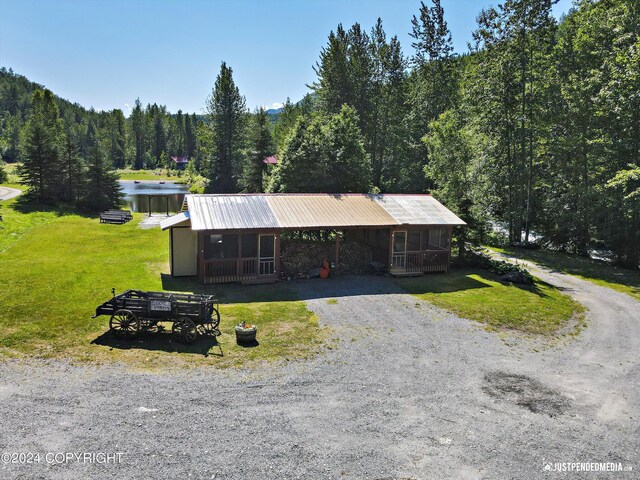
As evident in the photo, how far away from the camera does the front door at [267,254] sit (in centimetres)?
2075

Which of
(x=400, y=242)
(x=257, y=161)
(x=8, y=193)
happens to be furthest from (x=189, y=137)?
(x=400, y=242)

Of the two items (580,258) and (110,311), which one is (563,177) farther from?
(110,311)

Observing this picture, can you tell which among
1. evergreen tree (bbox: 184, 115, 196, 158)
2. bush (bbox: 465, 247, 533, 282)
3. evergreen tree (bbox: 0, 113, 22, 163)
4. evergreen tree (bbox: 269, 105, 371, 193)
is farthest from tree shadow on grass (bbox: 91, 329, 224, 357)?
evergreen tree (bbox: 184, 115, 196, 158)

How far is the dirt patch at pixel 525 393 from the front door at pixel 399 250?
11124mm

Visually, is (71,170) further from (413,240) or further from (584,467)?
(584,467)

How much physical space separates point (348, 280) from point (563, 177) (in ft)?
70.5

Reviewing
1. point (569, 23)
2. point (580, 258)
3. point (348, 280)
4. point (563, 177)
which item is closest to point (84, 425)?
point (348, 280)

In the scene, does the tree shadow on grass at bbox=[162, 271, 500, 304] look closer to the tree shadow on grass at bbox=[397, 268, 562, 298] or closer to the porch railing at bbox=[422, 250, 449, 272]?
the tree shadow on grass at bbox=[397, 268, 562, 298]

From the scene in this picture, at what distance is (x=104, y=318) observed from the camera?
1496 centimetres

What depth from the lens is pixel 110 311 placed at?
13.5 m

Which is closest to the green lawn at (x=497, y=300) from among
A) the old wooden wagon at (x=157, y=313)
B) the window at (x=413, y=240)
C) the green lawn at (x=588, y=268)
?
the window at (x=413, y=240)

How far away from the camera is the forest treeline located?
1104 inches

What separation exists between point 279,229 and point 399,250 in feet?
23.0

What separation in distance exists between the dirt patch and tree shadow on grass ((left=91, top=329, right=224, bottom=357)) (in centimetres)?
759
